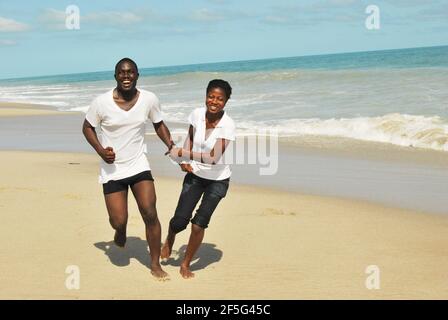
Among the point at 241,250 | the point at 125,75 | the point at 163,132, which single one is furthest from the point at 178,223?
the point at 125,75

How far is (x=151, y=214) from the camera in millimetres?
4707

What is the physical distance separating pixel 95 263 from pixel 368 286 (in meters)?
2.34

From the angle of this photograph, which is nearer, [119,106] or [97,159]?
[119,106]

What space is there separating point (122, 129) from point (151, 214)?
730 mm

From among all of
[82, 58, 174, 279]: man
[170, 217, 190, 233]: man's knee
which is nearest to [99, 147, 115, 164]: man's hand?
[82, 58, 174, 279]: man

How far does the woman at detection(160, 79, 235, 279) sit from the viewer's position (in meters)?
4.61

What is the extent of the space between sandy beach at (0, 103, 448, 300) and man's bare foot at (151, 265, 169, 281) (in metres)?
0.05

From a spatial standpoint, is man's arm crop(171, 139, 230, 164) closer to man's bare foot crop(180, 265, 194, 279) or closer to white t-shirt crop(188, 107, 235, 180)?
white t-shirt crop(188, 107, 235, 180)

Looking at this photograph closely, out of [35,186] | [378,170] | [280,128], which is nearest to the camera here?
[35,186]

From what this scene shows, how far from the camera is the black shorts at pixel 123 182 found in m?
4.69

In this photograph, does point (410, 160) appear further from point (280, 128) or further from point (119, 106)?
point (119, 106)

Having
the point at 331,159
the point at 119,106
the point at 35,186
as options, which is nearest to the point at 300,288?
the point at 119,106

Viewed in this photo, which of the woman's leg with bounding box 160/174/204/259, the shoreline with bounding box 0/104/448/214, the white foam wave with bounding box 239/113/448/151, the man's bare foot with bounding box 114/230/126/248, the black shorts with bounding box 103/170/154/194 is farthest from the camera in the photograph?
the white foam wave with bounding box 239/113/448/151

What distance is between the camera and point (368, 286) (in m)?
4.50
